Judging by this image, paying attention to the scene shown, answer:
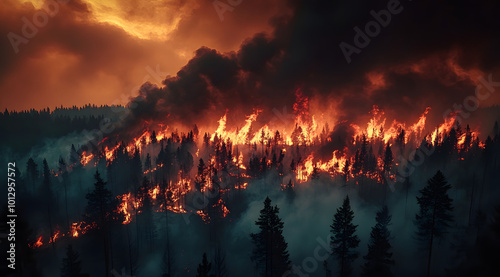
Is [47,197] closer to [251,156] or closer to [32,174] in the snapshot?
[32,174]

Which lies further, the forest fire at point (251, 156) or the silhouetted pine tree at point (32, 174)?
the silhouetted pine tree at point (32, 174)

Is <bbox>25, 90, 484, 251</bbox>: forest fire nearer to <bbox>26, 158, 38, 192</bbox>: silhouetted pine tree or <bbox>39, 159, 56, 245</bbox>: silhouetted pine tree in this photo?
A: <bbox>39, 159, 56, 245</bbox>: silhouetted pine tree

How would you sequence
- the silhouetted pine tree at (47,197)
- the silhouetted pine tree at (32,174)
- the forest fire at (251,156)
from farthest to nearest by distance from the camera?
the silhouetted pine tree at (32,174)
the silhouetted pine tree at (47,197)
the forest fire at (251,156)

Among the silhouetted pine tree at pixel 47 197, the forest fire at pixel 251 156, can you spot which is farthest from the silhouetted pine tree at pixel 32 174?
the forest fire at pixel 251 156

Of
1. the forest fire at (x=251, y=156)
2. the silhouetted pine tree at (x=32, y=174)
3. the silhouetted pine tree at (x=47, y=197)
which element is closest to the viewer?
the forest fire at (x=251, y=156)

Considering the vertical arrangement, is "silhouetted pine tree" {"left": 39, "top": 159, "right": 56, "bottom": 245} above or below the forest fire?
below

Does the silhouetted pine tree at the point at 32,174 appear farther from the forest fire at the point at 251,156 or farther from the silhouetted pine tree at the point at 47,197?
the forest fire at the point at 251,156

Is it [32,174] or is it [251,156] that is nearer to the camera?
[32,174]

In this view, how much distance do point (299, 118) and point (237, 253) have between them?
87661 millimetres

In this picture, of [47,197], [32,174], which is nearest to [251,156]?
[47,197]

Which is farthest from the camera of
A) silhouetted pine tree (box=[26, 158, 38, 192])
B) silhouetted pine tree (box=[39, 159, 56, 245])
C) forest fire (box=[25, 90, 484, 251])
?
silhouetted pine tree (box=[26, 158, 38, 192])

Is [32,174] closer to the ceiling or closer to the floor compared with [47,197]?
closer to the ceiling

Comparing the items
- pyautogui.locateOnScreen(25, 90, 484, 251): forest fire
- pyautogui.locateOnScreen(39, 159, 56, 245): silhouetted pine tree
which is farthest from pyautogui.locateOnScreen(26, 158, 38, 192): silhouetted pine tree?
pyautogui.locateOnScreen(25, 90, 484, 251): forest fire

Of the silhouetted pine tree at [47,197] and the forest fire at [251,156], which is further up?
the forest fire at [251,156]
